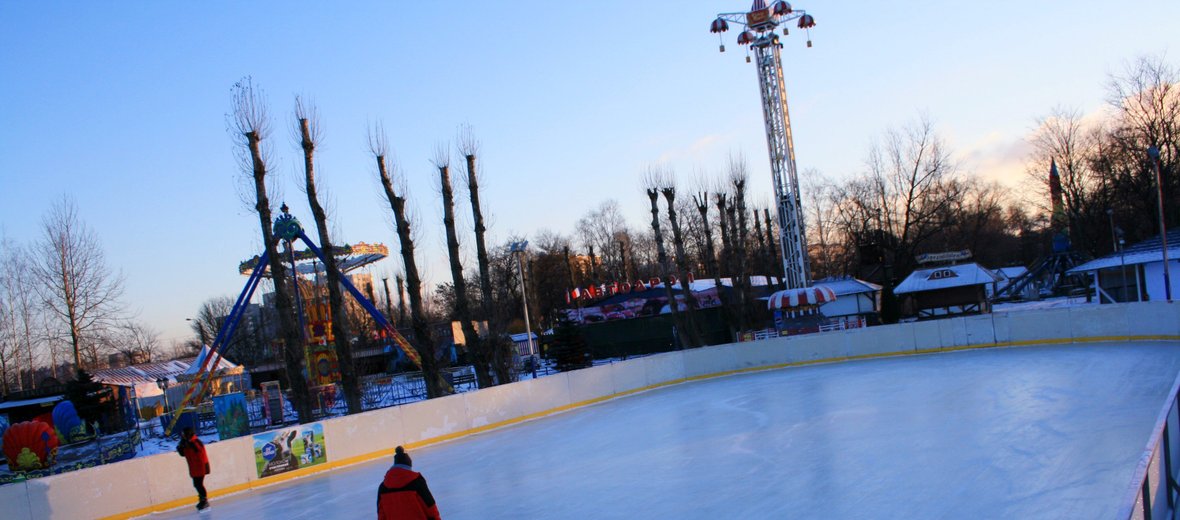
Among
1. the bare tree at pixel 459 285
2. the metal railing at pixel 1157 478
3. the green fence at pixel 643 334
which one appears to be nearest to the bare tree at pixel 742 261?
the green fence at pixel 643 334

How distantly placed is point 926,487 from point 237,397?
60.5ft

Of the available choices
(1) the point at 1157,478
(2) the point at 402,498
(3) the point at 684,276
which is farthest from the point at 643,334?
(1) the point at 1157,478

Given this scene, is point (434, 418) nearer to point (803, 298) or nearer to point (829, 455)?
point (829, 455)

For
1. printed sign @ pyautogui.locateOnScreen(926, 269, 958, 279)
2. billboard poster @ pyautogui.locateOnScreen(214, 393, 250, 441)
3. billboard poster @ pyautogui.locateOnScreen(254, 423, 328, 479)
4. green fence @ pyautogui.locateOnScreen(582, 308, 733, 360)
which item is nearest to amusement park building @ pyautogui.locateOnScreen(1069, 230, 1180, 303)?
printed sign @ pyautogui.locateOnScreen(926, 269, 958, 279)

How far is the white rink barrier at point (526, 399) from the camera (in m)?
12.9

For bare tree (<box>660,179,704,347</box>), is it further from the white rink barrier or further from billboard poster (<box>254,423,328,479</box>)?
billboard poster (<box>254,423,328,479</box>)

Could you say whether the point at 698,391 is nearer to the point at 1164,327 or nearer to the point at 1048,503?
the point at 1164,327

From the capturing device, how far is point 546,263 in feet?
261

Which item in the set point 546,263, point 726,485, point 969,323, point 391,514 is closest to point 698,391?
point 969,323

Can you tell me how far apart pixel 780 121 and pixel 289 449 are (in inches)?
970

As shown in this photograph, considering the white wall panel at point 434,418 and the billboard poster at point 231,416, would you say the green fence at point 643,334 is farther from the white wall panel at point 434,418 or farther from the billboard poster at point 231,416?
the white wall panel at point 434,418

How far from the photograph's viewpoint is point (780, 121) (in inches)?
1332

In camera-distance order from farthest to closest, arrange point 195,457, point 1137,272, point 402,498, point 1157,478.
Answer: point 1137,272 < point 195,457 < point 402,498 < point 1157,478

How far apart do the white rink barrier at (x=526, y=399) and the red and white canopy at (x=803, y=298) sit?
478 centimetres
